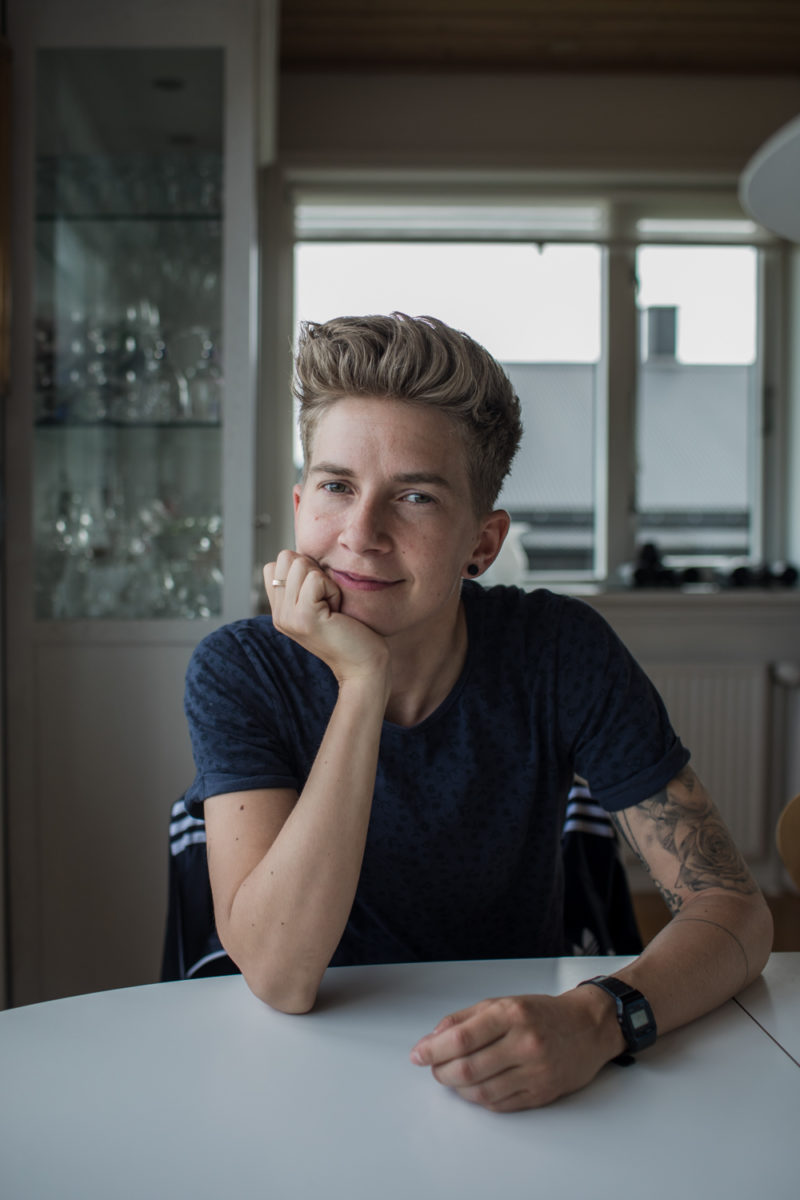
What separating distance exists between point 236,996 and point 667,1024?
41cm

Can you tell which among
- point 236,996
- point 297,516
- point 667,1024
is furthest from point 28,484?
point 667,1024

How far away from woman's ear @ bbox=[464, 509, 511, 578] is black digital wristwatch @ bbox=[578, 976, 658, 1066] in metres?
0.53

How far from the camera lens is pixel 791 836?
123 centimetres

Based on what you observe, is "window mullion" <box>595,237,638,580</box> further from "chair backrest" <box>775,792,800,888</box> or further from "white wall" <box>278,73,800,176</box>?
"chair backrest" <box>775,792,800,888</box>

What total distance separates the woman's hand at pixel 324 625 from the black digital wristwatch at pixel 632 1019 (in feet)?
1.29

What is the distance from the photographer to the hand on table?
729 millimetres

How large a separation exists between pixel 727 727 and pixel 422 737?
231cm

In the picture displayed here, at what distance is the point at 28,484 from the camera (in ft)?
7.35

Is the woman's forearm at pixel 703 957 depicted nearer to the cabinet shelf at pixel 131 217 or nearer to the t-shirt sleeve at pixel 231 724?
the t-shirt sleeve at pixel 231 724

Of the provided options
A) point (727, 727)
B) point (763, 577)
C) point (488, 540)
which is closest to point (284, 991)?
point (488, 540)

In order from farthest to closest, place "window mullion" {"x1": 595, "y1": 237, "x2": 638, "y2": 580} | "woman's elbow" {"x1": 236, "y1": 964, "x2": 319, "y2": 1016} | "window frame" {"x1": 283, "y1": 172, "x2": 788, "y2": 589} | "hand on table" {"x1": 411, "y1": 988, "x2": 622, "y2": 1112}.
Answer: "window mullion" {"x1": 595, "y1": 237, "x2": 638, "y2": 580} → "window frame" {"x1": 283, "y1": 172, "x2": 788, "y2": 589} → "woman's elbow" {"x1": 236, "y1": 964, "x2": 319, "y2": 1016} → "hand on table" {"x1": 411, "y1": 988, "x2": 622, "y2": 1112}

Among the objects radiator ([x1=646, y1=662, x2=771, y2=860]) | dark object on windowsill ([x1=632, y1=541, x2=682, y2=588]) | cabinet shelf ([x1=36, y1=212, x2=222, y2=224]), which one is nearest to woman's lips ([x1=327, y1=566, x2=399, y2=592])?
cabinet shelf ([x1=36, y1=212, x2=222, y2=224])

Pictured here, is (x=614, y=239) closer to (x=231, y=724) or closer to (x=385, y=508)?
(x=385, y=508)

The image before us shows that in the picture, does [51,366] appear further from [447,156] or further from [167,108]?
[447,156]
